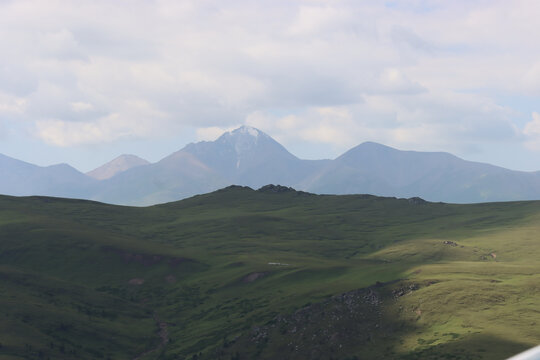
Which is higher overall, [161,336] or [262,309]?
[262,309]

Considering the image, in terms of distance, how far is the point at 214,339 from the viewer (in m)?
109

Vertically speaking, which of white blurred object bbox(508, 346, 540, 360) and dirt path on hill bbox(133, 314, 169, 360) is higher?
white blurred object bbox(508, 346, 540, 360)

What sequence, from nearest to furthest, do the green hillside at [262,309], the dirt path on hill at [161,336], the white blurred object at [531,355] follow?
the white blurred object at [531,355] → the green hillside at [262,309] → the dirt path on hill at [161,336]

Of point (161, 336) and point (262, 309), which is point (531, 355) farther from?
point (161, 336)

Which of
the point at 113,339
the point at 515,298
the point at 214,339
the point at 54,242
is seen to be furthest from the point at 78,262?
the point at 515,298

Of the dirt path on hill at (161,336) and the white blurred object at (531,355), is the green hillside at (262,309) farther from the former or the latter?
the white blurred object at (531,355)

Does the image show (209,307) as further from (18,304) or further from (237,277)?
(18,304)

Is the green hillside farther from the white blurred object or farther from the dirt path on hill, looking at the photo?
the white blurred object

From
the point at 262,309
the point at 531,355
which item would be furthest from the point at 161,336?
the point at 531,355

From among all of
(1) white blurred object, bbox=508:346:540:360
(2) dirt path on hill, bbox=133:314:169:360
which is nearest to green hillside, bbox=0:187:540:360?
(2) dirt path on hill, bbox=133:314:169:360

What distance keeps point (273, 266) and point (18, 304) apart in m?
64.2

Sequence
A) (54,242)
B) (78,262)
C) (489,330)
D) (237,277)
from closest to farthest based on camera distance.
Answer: (489,330) → (237,277) → (78,262) → (54,242)

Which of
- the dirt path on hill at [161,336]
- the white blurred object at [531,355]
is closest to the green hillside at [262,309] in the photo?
the dirt path on hill at [161,336]

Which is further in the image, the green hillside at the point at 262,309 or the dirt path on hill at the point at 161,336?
the dirt path on hill at the point at 161,336
